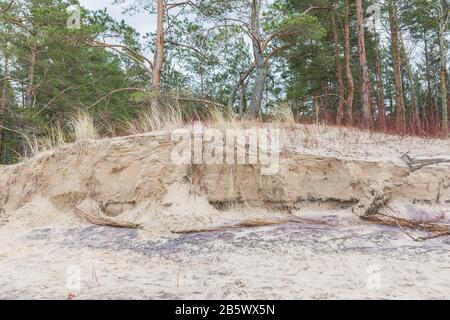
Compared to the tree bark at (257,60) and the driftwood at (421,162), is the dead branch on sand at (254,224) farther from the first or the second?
the tree bark at (257,60)

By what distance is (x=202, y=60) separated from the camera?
12.5 metres

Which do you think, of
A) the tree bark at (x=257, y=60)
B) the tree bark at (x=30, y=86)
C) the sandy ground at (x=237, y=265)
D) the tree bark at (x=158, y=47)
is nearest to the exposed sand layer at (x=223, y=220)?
the sandy ground at (x=237, y=265)

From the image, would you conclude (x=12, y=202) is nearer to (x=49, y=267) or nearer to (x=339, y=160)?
(x=49, y=267)

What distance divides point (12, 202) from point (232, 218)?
175 inches

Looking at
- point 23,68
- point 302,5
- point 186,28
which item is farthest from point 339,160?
point 23,68

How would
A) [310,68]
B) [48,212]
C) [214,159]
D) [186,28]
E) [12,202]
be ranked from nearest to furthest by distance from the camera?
[214,159], [48,212], [12,202], [186,28], [310,68]

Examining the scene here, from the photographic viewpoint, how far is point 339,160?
493 centimetres

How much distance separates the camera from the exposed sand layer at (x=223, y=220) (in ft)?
9.80

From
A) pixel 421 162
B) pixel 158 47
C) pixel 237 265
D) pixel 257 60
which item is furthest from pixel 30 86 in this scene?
pixel 421 162

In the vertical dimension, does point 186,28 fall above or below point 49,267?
above

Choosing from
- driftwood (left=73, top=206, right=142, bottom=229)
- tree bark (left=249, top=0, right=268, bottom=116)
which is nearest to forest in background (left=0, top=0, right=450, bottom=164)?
tree bark (left=249, top=0, right=268, bottom=116)

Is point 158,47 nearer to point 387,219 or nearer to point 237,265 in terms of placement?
point 387,219
